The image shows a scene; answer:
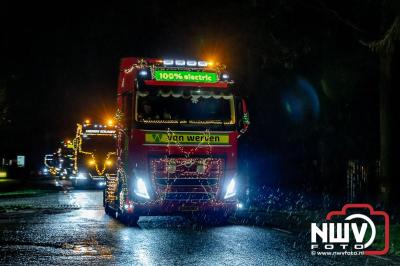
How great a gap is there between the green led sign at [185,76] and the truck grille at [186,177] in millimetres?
1969

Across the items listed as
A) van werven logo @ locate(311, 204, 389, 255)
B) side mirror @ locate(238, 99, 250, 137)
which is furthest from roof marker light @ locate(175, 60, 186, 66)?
van werven logo @ locate(311, 204, 389, 255)

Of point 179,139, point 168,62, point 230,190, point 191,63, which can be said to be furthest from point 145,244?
point 191,63

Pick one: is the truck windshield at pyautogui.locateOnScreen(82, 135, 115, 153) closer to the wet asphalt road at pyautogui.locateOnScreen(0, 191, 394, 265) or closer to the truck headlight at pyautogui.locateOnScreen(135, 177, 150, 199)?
the wet asphalt road at pyautogui.locateOnScreen(0, 191, 394, 265)

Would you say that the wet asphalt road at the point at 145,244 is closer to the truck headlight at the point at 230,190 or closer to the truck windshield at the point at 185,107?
the truck headlight at the point at 230,190

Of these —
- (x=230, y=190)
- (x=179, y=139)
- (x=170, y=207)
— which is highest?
(x=179, y=139)

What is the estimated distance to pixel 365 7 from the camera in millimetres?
20109

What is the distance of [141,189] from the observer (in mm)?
16266

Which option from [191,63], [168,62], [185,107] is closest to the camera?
[185,107]

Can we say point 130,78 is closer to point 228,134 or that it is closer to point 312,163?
Answer: point 228,134

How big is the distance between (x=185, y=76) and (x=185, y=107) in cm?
86

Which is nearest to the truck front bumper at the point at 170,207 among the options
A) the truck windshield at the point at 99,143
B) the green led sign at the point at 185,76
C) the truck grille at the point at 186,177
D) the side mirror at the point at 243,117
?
the truck grille at the point at 186,177

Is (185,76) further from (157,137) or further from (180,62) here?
(157,137)

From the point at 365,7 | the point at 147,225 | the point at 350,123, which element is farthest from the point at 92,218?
the point at 350,123

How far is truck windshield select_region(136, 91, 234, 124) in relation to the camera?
16.4 metres
